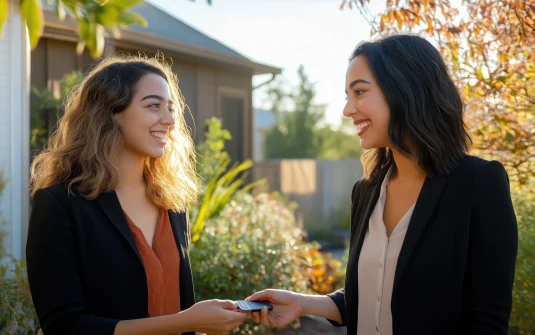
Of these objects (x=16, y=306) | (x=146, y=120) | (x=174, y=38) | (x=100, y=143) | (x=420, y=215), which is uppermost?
(x=174, y=38)

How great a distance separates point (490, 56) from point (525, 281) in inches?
66.4

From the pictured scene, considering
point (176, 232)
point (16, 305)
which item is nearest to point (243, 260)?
point (16, 305)

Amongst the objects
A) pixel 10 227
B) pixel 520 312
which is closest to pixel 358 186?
pixel 520 312

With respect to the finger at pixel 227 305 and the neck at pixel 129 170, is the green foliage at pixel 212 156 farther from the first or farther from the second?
the finger at pixel 227 305

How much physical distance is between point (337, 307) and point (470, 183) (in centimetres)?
92

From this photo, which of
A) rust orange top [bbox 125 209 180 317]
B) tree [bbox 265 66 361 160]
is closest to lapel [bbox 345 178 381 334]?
rust orange top [bbox 125 209 180 317]

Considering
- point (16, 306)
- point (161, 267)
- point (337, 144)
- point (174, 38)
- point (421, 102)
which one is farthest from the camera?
point (337, 144)

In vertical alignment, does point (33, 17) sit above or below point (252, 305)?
above

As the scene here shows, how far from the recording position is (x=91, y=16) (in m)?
1.42

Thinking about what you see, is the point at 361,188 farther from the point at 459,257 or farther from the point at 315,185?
the point at 315,185

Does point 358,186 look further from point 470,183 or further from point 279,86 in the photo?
point 279,86

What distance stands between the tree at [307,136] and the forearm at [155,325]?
3395cm

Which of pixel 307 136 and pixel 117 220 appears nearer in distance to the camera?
pixel 117 220

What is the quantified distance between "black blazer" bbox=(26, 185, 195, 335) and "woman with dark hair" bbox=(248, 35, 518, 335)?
0.64 m
